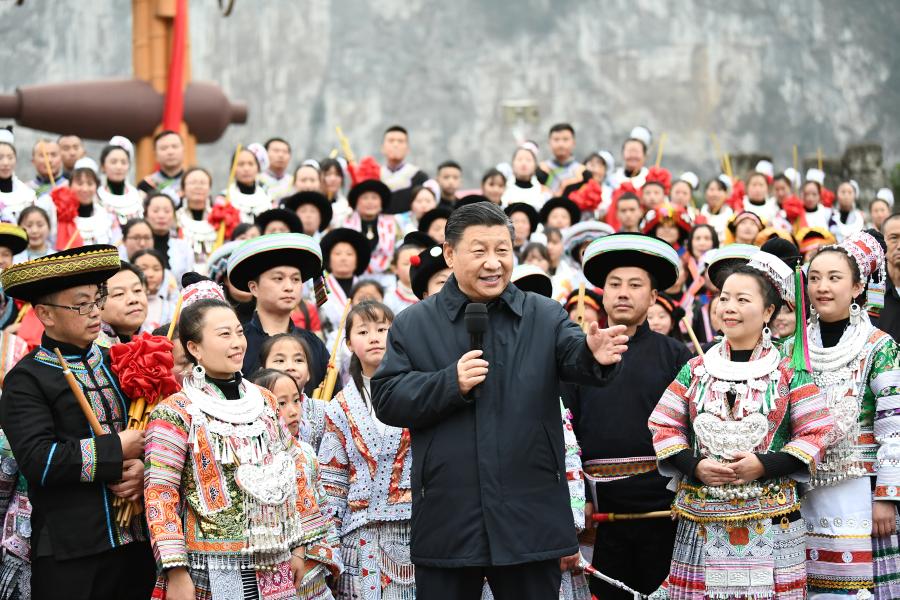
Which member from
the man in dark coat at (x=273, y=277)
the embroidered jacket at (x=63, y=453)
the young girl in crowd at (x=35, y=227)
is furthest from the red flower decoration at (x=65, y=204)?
the embroidered jacket at (x=63, y=453)

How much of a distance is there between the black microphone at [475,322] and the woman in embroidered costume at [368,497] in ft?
4.01

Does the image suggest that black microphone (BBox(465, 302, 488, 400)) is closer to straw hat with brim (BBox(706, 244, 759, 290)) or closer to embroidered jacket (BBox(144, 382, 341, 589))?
embroidered jacket (BBox(144, 382, 341, 589))

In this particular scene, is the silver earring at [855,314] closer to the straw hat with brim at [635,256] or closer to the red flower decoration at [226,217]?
the straw hat with brim at [635,256]

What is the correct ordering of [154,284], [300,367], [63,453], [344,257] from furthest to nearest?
[344,257] < [154,284] < [300,367] < [63,453]

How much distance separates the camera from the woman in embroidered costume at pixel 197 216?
31.5ft

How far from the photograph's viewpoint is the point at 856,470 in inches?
201

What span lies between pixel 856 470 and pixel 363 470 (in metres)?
1.95

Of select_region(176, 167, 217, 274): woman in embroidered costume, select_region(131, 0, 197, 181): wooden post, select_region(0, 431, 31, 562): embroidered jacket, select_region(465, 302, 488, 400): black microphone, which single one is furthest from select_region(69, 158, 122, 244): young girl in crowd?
select_region(465, 302, 488, 400): black microphone

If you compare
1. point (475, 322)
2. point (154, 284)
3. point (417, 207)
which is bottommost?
point (475, 322)

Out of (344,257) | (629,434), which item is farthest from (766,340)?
(344,257)

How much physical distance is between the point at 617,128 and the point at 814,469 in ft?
62.1

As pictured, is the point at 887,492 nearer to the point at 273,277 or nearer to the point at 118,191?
the point at 273,277

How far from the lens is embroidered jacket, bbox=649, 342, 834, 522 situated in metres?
4.71

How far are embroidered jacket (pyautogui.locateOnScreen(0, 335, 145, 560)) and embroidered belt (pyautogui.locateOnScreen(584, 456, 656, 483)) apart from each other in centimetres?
191
